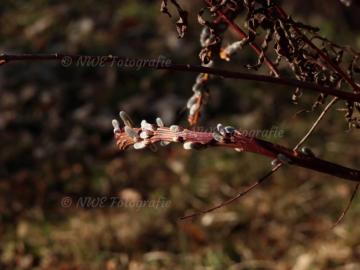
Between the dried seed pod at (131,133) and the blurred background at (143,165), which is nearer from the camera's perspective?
the dried seed pod at (131,133)

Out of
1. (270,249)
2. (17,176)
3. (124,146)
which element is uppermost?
(124,146)

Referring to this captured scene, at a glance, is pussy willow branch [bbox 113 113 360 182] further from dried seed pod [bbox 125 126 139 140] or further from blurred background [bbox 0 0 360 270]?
blurred background [bbox 0 0 360 270]

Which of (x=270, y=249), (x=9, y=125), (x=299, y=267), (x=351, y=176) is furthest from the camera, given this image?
(x=9, y=125)

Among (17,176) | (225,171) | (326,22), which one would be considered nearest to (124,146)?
(225,171)

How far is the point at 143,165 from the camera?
417cm

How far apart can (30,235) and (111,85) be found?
5.45 ft

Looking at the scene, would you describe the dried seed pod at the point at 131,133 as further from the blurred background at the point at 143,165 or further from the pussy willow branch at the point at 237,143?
the blurred background at the point at 143,165

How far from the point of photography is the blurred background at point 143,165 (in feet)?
11.0

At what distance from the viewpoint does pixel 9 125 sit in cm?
467

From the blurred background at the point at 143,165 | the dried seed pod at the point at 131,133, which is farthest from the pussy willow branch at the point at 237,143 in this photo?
the blurred background at the point at 143,165

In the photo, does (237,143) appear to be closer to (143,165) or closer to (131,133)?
(131,133)

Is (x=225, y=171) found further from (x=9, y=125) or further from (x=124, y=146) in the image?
(x=124, y=146)

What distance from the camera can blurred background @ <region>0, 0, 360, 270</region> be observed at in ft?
11.0

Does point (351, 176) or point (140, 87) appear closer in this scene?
point (351, 176)
